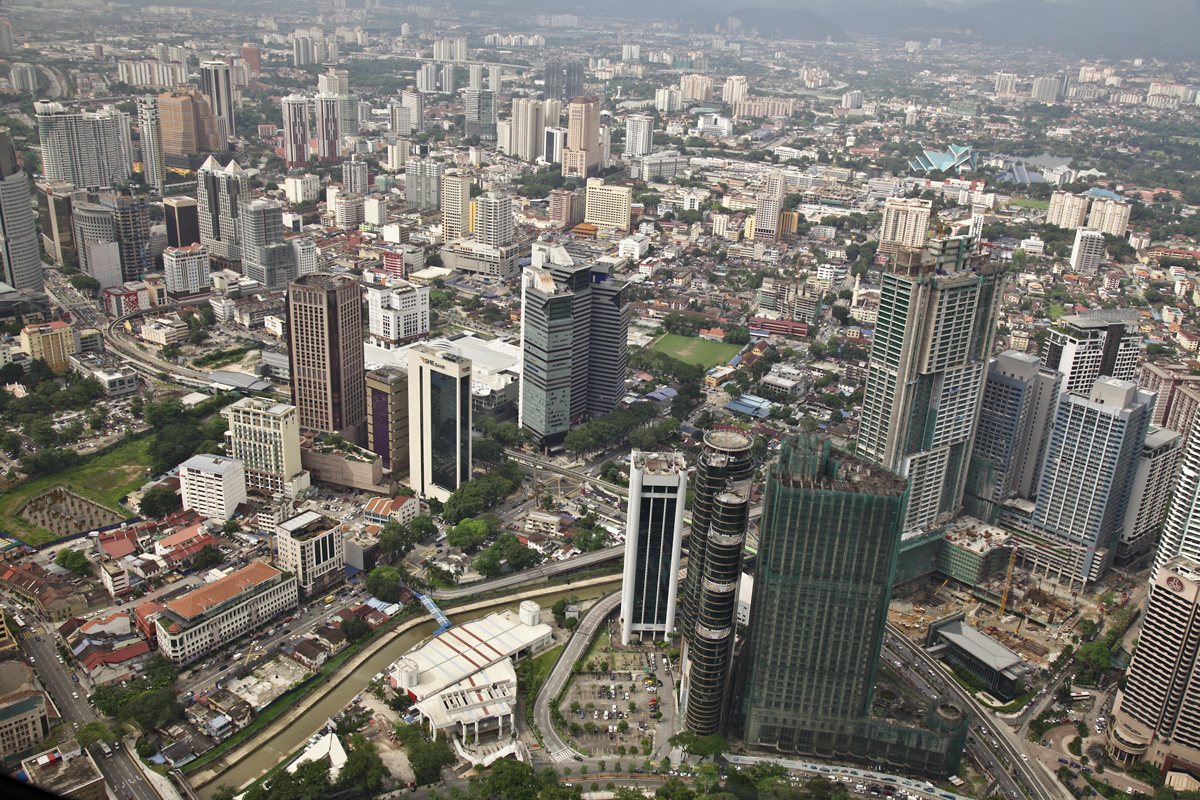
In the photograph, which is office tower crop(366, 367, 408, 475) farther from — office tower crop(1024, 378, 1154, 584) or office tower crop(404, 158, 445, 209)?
office tower crop(404, 158, 445, 209)

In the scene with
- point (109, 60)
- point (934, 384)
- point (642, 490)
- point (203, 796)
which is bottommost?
point (203, 796)

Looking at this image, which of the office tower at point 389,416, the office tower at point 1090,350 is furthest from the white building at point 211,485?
the office tower at point 1090,350

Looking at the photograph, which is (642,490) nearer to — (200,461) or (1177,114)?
(200,461)

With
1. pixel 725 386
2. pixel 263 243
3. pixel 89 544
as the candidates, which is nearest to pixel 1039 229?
pixel 725 386

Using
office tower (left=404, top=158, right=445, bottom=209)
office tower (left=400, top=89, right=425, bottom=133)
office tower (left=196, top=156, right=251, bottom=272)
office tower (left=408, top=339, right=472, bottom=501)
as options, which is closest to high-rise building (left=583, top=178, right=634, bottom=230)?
office tower (left=404, top=158, right=445, bottom=209)

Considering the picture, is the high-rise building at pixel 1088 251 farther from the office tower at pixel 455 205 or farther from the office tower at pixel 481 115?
the office tower at pixel 481 115

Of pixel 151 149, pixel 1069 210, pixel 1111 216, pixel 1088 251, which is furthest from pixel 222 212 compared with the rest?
pixel 1111 216
